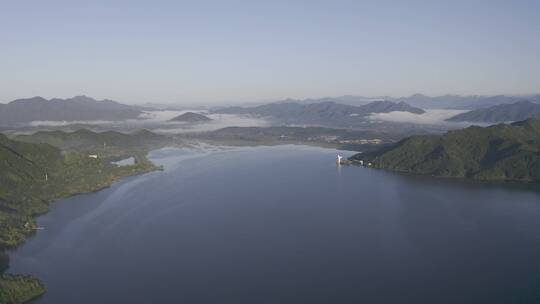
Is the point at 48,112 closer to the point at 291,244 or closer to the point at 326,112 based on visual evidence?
the point at 326,112

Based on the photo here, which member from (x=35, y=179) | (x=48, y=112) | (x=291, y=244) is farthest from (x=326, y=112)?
(x=291, y=244)

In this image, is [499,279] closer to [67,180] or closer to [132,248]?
[132,248]

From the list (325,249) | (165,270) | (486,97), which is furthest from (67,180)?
(486,97)

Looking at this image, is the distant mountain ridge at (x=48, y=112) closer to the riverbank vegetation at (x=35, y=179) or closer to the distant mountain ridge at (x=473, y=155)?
the riverbank vegetation at (x=35, y=179)

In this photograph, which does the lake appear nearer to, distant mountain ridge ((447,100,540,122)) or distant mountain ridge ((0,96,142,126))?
distant mountain ridge ((447,100,540,122))

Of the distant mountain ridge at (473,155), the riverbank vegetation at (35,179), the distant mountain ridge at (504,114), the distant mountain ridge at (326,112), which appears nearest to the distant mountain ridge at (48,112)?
the distant mountain ridge at (326,112)

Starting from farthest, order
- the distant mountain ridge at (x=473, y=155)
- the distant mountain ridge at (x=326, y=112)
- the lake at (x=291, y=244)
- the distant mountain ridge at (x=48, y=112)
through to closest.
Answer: the distant mountain ridge at (x=326, y=112) < the distant mountain ridge at (x=48, y=112) < the distant mountain ridge at (x=473, y=155) < the lake at (x=291, y=244)
